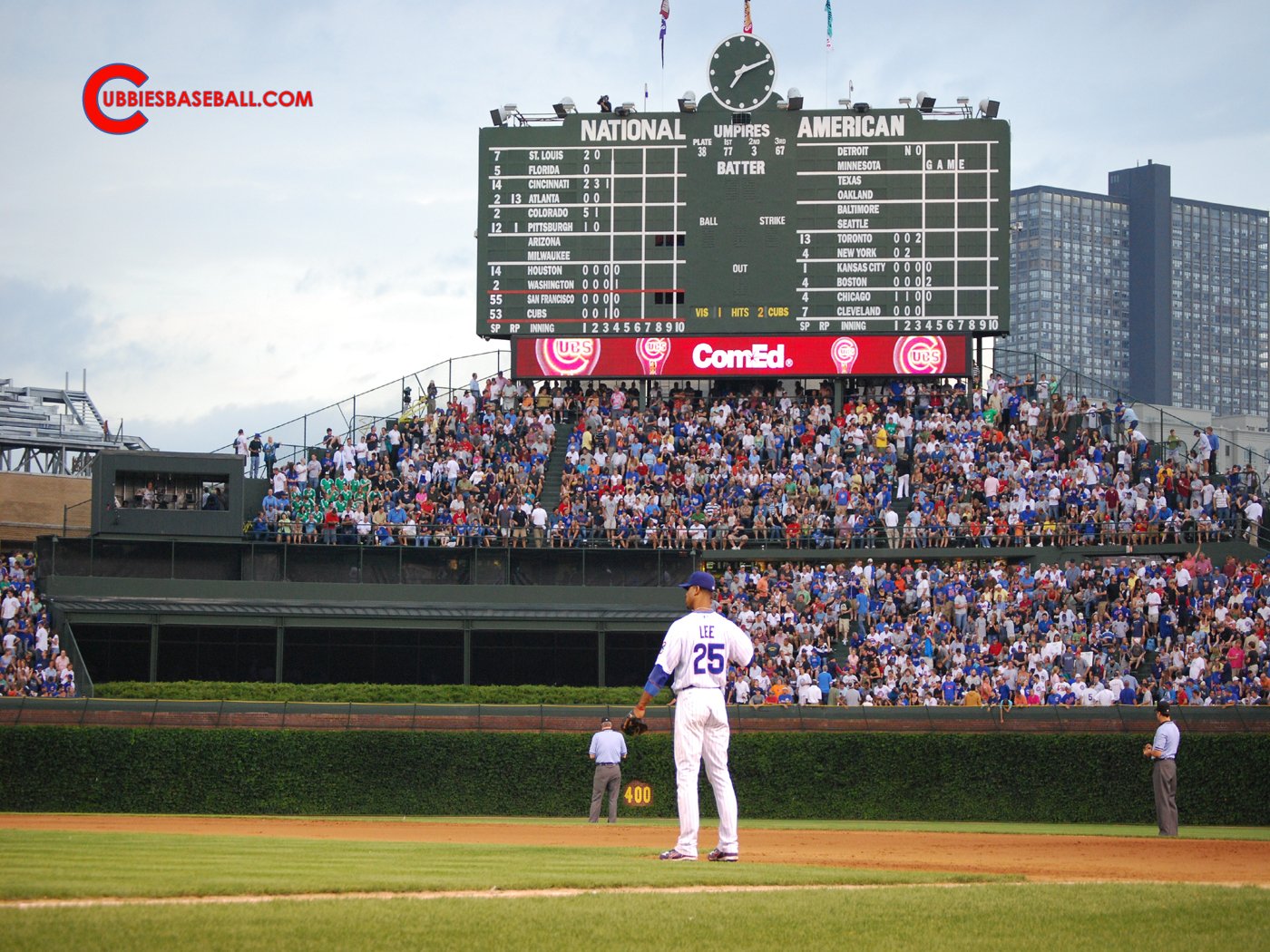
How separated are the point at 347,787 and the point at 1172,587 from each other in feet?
61.9

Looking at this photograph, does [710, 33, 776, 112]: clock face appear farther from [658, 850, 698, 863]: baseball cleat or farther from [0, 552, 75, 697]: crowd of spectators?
[658, 850, 698, 863]: baseball cleat

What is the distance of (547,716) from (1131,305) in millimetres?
159655

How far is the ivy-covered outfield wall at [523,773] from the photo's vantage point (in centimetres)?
2584

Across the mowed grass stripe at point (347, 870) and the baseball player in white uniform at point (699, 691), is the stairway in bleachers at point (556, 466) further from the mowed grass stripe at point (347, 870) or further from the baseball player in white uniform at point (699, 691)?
the baseball player in white uniform at point (699, 691)

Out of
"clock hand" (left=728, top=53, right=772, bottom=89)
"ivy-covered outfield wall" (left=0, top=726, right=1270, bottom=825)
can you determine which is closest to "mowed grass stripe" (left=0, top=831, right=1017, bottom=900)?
"ivy-covered outfield wall" (left=0, top=726, right=1270, bottom=825)

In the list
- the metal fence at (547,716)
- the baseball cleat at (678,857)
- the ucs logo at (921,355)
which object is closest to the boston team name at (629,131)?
the ucs logo at (921,355)

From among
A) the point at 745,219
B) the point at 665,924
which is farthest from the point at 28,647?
the point at 665,924

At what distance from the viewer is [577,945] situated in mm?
8250

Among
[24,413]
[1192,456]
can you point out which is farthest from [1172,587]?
[24,413]

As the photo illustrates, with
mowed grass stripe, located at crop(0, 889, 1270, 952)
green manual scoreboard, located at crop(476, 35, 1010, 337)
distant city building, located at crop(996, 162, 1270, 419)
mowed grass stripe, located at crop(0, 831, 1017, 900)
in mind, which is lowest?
mowed grass stripe, located at crop(0, 831, 1017, 900)

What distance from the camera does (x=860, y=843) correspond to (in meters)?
20.5

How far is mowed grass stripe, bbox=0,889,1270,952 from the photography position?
8.20 metres

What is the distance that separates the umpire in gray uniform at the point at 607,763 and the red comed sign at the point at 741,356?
64.2 ft

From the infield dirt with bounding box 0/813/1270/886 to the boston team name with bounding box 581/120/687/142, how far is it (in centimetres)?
2254
